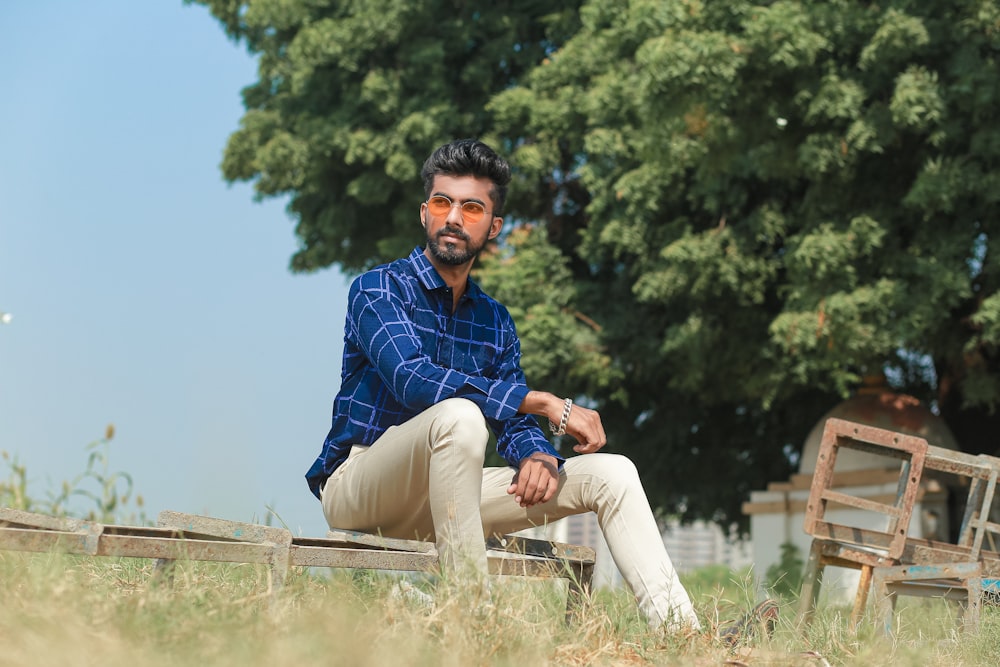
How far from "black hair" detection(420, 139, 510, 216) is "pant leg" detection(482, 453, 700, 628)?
1.01m

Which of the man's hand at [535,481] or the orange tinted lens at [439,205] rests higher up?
the orange tinted lens at [439,205]

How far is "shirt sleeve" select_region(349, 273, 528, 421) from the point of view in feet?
12.1

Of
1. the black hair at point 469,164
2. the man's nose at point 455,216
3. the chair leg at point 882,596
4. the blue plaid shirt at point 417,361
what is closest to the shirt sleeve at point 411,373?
the blue plaid shirt at point 417,361

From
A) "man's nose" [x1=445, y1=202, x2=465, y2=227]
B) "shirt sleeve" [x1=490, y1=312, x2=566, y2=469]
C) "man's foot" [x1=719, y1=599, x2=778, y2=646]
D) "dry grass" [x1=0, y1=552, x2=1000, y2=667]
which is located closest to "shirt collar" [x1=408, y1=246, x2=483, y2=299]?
"man's nose" [x1=445, y1=202, x2=465, y2=227]

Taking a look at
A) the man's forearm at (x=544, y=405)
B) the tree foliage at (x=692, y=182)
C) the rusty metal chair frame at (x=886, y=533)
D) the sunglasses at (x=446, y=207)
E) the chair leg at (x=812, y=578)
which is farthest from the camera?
the tree foliage at (x=692, y=182)

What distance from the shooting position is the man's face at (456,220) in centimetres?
409

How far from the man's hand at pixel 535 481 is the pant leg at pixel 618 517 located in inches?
5.0

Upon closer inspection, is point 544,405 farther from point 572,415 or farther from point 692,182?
point 692,182

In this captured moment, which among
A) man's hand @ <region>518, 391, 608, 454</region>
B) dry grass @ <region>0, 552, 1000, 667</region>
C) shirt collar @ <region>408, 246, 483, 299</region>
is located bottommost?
dry grass @ <region>0, 552, 1000, 667</region>

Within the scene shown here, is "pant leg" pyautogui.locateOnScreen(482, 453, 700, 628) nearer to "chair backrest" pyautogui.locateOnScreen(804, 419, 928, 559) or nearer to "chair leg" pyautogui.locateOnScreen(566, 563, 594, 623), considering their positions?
"chair leg" pyautogui.locateOnScreen(566, 563, 594, 623)

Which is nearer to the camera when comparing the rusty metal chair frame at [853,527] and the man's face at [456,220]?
the man's face at [456,220]

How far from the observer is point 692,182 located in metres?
12.3

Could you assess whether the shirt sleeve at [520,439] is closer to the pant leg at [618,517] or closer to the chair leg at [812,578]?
the pant leg at [618,517]

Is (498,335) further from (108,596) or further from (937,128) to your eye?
(937,128)
